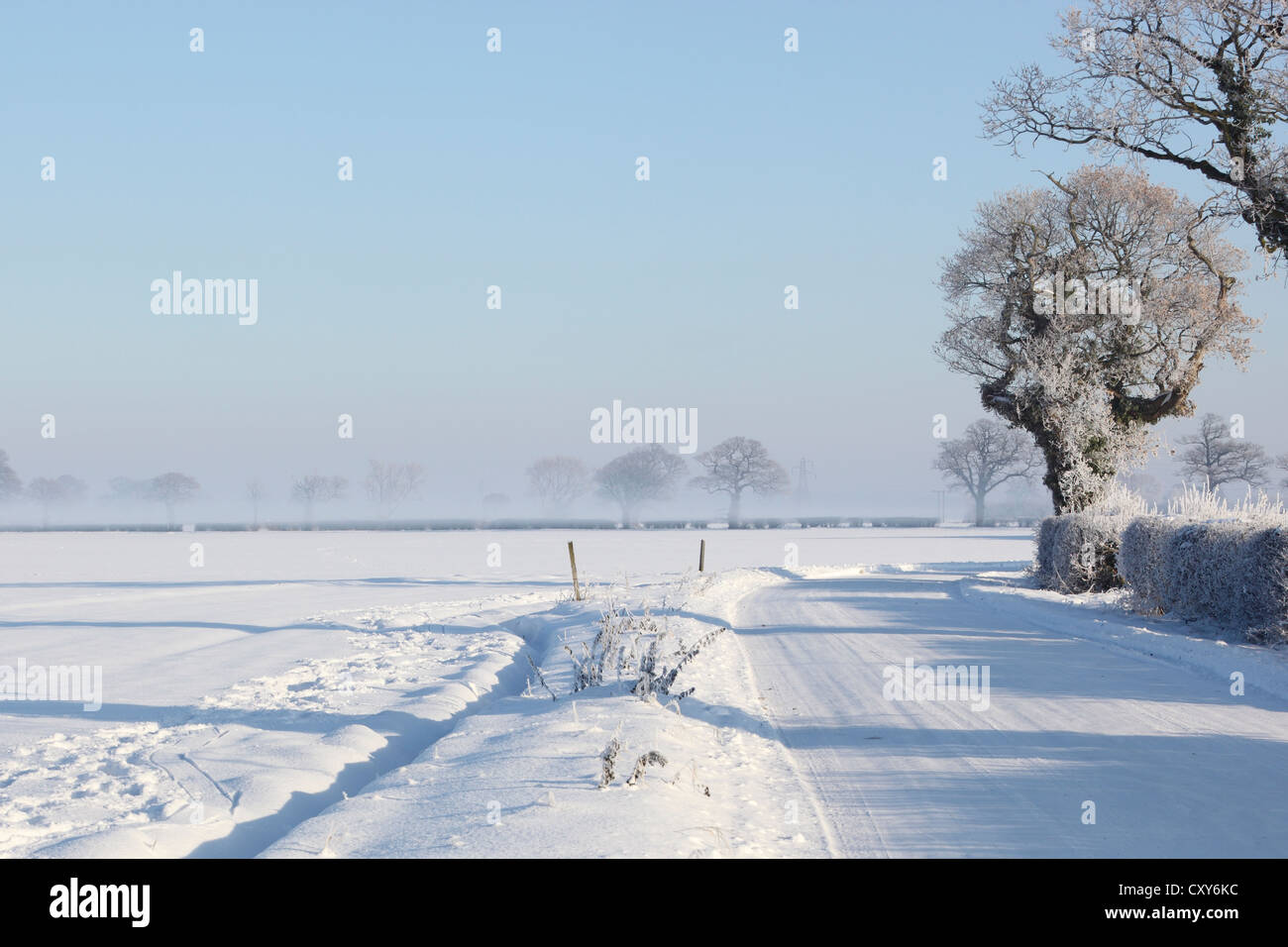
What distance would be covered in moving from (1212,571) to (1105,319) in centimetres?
1674

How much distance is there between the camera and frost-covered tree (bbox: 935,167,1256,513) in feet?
95.3

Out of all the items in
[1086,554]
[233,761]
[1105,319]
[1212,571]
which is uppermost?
[1105,319]

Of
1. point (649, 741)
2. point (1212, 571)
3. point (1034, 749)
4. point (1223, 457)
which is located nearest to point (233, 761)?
point (649, 741)

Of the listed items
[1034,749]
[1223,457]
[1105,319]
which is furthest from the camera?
[1223,457]

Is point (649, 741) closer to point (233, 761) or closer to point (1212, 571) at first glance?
point (233, 761)

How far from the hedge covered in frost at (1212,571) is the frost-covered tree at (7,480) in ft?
471

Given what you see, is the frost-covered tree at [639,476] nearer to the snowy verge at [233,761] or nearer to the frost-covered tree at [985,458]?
the frost-covered tree at [985,458]

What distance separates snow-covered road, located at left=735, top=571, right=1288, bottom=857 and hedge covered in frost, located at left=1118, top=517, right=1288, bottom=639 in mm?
1387

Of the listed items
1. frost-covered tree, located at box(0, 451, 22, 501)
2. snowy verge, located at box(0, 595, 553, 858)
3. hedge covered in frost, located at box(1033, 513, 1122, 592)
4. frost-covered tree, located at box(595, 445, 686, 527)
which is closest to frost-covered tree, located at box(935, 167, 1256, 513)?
hedge covered in frost, located at box(1033, 513, 1122, 592)

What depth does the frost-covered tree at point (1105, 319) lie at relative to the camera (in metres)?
29.1

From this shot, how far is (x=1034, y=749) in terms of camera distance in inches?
300
